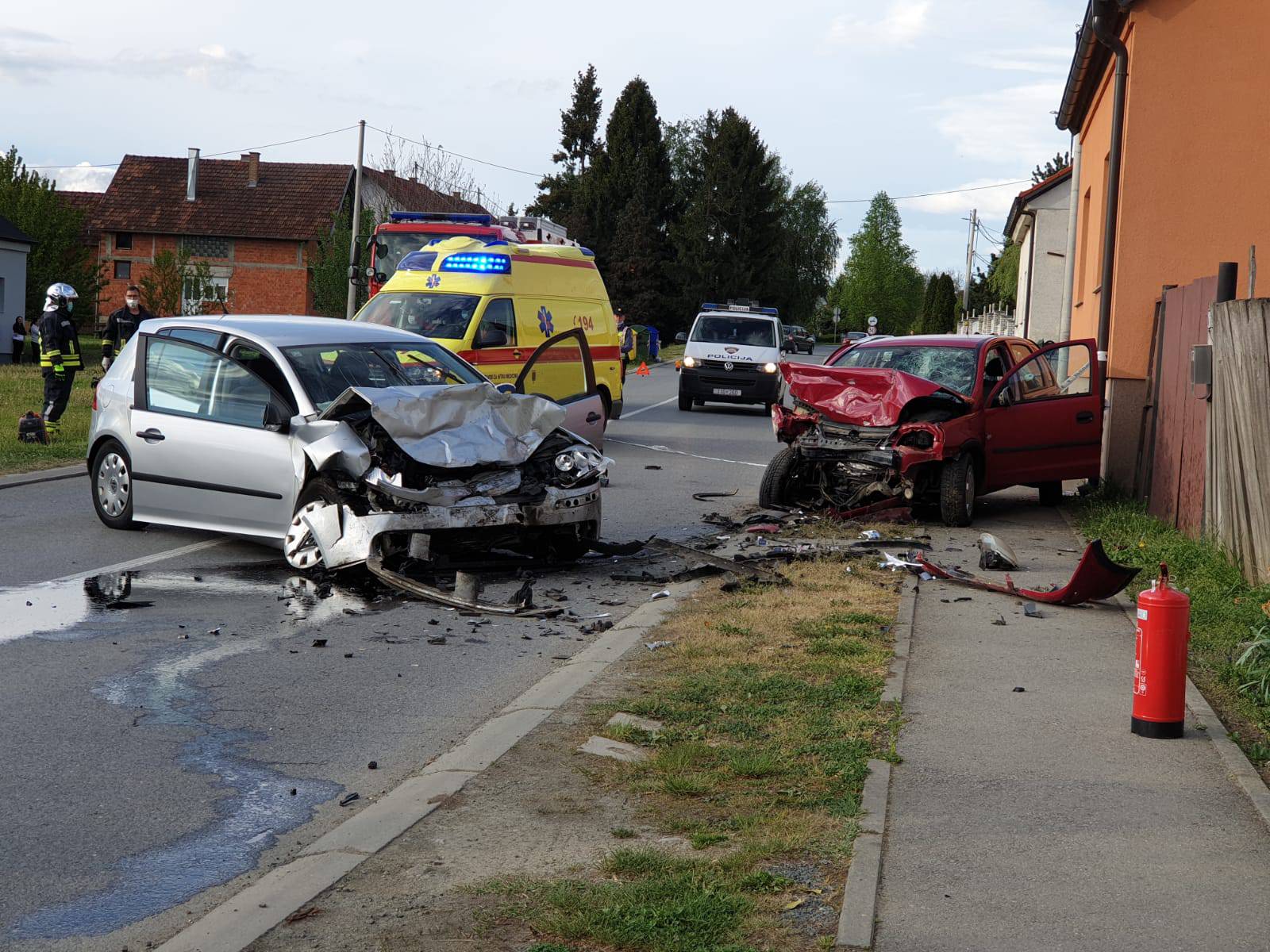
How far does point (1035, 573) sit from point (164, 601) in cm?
587

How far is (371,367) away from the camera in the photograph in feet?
32.5

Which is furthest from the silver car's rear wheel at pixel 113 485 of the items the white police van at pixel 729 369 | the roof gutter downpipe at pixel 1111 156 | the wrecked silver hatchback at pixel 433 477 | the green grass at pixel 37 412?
the white police van at pixel 729 369

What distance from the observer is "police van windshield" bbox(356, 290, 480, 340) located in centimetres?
1647

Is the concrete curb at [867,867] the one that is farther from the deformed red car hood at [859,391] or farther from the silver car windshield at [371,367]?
the deformed red car hood at [859,391]

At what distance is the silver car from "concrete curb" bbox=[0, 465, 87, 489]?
10.3ft

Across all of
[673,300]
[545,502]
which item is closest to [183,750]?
[545,502]

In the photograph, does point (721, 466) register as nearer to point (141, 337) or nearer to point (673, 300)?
point (141, 337)

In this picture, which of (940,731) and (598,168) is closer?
(940,731)

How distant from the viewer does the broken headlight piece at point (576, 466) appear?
9.45m

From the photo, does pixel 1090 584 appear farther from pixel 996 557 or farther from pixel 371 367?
pixel 371 367

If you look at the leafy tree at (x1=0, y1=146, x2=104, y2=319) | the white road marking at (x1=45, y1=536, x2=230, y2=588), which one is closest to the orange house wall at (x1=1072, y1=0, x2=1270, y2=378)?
the white road marking at (x1=45, y1=536, x2=230, y2=588)

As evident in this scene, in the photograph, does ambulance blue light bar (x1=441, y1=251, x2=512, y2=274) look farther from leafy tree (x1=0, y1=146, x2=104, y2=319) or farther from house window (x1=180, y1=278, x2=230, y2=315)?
leafy tree (x1=0, y1=146, x2=104, y2=319)

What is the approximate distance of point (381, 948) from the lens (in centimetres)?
355

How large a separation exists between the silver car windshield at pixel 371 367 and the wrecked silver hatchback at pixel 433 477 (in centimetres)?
52
